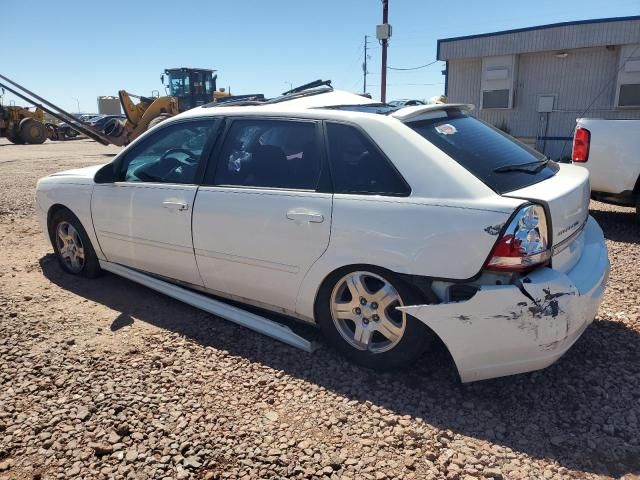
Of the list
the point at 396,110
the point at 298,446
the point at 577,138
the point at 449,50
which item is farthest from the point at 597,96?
the point at 298,446

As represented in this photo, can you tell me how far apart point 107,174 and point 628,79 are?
14552 millimetres

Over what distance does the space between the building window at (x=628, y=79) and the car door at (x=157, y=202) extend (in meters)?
14.1

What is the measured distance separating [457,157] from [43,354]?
285cm

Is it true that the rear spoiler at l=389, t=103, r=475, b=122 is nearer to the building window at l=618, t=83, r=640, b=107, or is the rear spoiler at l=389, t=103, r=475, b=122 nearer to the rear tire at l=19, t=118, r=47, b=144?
the building window at l=618, t=83, r=640, b=107

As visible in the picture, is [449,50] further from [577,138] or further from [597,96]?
[577,138]

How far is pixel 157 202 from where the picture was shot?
3.70 m

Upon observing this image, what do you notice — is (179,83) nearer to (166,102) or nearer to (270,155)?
(166,102)

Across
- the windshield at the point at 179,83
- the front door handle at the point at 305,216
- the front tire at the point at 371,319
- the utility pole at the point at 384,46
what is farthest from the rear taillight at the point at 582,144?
the windshield at the point at 179,83

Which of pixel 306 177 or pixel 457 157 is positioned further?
pixel 306 177

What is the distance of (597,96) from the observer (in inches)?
572

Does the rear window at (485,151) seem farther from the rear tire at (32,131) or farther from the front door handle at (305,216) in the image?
the rear tire at (32,131)

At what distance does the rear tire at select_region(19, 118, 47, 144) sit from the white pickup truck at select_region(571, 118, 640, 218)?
2619 centimetres

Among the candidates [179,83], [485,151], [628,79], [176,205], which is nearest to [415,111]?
[485,151]

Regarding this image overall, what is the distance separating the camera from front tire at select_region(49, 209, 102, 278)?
4.45m
